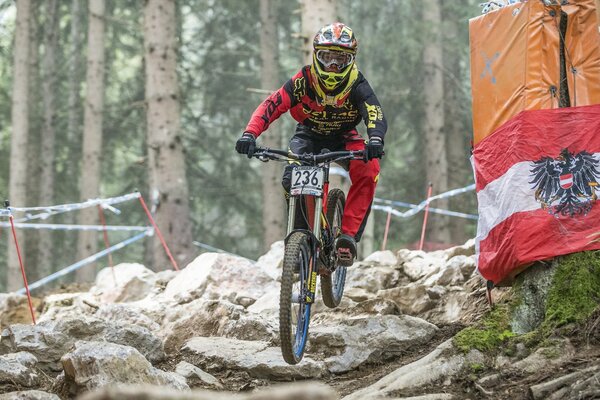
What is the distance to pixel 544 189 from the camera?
5.77 metres

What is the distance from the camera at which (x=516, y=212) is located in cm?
589

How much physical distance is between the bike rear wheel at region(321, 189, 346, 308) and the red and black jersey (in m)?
0.60

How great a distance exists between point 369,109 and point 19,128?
1246 centimetres

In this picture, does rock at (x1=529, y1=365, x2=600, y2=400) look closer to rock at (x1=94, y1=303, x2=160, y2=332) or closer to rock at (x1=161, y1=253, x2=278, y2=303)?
rock at (x1=94, y1=303, x2=160, y2=332)

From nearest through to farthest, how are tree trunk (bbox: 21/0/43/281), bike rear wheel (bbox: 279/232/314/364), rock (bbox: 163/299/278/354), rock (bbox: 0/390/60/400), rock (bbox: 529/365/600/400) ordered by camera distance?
1. rock (bbox: 529/365/600/400)
2. rock (bbox: 0/390/60/400)
3. bike rear wheel (bbox: 279/232/314/364)
4. rock (bbox: 163/299/278/354)
5. tree trunk (bbox: 21/0/43/281)

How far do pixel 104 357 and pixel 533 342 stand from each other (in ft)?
8.41

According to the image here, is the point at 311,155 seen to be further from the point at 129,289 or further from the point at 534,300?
the point at 129,289

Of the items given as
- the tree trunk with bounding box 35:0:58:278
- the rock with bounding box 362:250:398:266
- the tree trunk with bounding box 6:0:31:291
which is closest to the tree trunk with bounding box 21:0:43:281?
the tree trunk with bounding box 35:0:58:278

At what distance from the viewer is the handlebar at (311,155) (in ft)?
19.7

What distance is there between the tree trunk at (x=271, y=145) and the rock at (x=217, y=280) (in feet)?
26.2

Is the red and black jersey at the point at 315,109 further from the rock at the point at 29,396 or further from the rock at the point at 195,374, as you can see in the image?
the rock at the point at 29,396

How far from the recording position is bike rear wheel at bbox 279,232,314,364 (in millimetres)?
5512

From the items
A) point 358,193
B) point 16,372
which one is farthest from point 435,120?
point 16,372

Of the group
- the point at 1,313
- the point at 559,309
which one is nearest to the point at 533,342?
the point at 559,309
